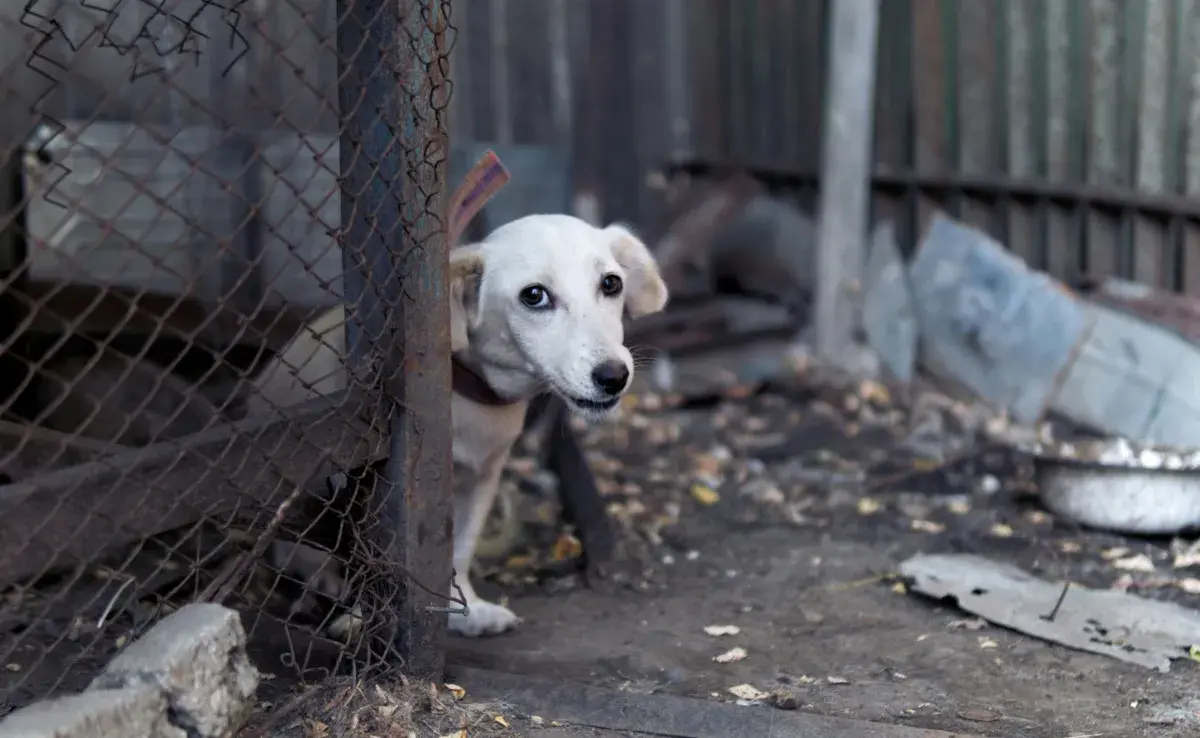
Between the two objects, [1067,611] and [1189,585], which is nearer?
[1067,611]

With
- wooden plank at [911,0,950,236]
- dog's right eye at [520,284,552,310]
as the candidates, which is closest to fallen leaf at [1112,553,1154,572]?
dog's right eye at [520,284,552,310]

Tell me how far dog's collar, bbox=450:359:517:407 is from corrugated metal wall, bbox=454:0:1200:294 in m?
3.86

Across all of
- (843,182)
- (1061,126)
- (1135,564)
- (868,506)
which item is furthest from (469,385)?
(1061,126)

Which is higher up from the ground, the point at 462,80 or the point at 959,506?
the point at 462,80

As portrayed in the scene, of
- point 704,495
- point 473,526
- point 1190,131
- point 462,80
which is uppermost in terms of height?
point 462,80

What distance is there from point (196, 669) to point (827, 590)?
219 cm

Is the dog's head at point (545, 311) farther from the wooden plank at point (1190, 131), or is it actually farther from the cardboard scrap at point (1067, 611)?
the wooden plank at point (1190, 131)

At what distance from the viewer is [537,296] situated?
3.26 meters

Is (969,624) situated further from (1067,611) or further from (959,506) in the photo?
(959,506)

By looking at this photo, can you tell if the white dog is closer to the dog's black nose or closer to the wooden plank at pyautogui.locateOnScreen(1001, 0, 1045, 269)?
the dog's black nose

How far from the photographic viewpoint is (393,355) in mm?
2818

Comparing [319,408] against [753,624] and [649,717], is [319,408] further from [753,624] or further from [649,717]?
[753,624]

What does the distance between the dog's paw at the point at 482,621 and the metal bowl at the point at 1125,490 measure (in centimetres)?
209

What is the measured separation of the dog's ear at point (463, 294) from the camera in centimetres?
326
